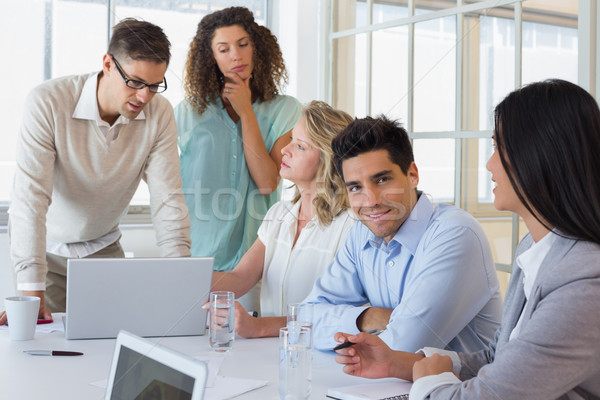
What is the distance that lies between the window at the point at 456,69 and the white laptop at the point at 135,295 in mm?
1130

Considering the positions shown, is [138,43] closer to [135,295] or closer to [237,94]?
[237,94]

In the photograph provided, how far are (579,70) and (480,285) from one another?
2.91 ft

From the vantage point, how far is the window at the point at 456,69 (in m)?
2.13

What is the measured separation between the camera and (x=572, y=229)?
3.16ft

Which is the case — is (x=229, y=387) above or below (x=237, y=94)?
below

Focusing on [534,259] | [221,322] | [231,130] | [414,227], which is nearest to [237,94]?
[231,130]

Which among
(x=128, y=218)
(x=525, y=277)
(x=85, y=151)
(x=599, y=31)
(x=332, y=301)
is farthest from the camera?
(x=128, y=218)

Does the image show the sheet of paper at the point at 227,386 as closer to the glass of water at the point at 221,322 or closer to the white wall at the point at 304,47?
the glass of water at the point at 221,322

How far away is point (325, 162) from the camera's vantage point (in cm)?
206

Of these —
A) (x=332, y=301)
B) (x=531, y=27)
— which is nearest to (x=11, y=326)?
(x=332, y=301)

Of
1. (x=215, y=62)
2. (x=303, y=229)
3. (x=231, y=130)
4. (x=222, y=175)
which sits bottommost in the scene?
(x=303, y=229)

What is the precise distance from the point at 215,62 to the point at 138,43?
24.1 inches

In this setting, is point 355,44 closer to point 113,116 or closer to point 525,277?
point 113,116

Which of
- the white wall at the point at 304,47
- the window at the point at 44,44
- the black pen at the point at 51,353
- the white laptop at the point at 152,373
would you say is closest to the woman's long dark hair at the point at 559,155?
the white laptop at the point at 152,373
